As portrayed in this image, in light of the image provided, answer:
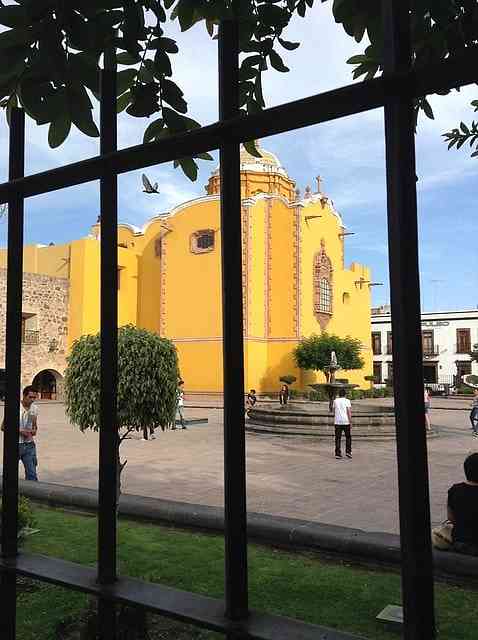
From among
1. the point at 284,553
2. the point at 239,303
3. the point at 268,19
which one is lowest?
the point at 284,553

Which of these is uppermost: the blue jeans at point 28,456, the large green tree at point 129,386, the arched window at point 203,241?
the arched window at point 203,241

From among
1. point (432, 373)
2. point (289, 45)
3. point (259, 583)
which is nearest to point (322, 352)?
point (432, 373)

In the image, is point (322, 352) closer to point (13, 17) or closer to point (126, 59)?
point (126, 59)

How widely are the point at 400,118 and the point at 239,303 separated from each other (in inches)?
17.2

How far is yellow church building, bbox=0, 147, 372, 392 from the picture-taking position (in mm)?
28547

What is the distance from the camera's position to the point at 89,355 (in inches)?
219

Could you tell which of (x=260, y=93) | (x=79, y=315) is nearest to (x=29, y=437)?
(x=260, y=93)

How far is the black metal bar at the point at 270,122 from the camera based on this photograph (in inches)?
39.8

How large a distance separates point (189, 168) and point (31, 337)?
28.0 meters

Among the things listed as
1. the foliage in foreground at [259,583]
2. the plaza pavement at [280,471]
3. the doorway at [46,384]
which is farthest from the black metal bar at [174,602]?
the doorway at [46,384]

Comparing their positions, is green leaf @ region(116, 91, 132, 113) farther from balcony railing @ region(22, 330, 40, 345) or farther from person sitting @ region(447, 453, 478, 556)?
balcony railing @ region(22, 330, 40, 345)

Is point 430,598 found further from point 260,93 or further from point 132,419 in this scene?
point 132,419

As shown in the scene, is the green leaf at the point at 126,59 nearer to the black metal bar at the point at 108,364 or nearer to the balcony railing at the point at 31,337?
the black metal bar at the point at 108,364

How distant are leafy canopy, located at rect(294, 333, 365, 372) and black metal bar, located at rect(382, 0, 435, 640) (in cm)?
2612
